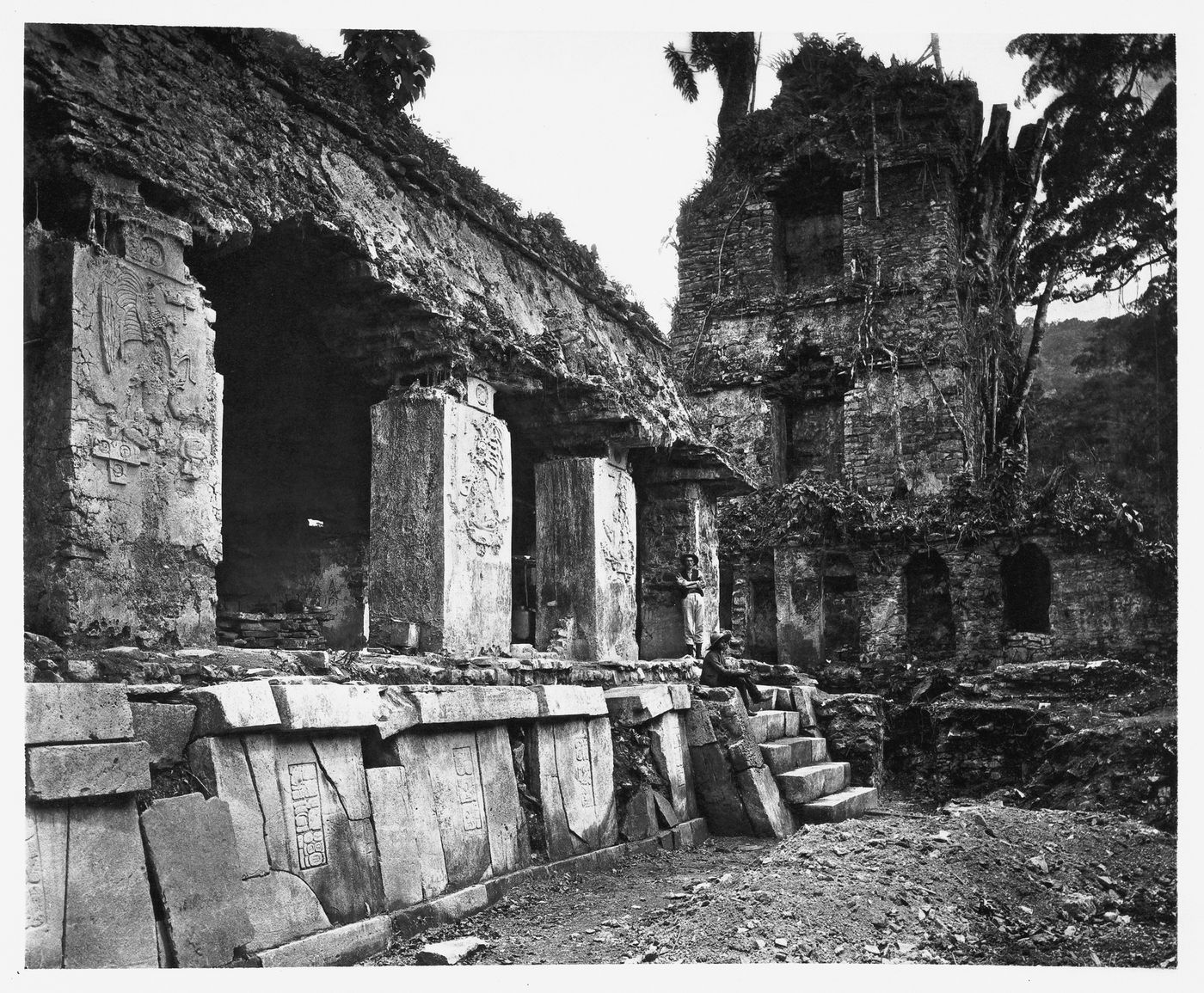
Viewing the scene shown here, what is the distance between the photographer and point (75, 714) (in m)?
4.46

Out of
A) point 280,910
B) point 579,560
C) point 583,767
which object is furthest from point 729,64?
point 280,910

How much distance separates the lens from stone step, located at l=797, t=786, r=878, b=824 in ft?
32.1

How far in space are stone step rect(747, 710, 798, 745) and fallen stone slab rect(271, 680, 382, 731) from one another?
439 centimetres

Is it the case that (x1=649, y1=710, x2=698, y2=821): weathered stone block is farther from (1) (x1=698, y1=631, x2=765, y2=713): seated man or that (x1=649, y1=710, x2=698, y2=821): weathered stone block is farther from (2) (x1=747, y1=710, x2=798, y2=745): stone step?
(1) (x1=698, y1=631, x2=765, y2=713): seated man

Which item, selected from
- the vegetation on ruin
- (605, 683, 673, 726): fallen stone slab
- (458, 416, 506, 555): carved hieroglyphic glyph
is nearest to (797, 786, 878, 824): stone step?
(605, 683, 673, 726): fallen stone slab

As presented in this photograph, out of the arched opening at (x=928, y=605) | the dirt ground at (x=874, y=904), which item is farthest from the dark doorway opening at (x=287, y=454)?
the arched opening at (x=928, y=605)

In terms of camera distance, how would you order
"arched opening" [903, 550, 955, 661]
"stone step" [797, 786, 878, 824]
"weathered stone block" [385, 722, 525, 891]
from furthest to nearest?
"arched opening" [903, 550, 955, 661], "stone step" [797, 786, 878, 824], "weathered stone block" [385, 722, 525, 891]

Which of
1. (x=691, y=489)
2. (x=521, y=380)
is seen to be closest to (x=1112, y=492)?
(x=691, y=489)

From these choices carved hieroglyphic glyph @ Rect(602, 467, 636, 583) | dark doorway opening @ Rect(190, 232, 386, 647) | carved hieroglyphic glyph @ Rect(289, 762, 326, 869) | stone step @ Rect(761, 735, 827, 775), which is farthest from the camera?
carved hieroglyphic glyph @ Rect(602, 467, 636, 583)

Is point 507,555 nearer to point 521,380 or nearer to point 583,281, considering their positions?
point 521,380

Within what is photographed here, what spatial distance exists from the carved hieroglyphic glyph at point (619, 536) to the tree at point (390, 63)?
3745mm

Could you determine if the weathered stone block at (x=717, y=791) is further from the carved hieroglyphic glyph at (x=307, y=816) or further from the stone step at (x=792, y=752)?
the carved hieroglyphic glyph at (x=307, y=816)

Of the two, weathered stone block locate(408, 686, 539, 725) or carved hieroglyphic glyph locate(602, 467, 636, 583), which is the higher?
carved hieroglyphic glyph locate(602, 467, 636, 583)

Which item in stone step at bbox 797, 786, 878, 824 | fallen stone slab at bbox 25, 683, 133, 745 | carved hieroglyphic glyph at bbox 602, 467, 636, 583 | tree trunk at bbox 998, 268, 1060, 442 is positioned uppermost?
tree trunk at bbox 998, 268, 1060, 442
